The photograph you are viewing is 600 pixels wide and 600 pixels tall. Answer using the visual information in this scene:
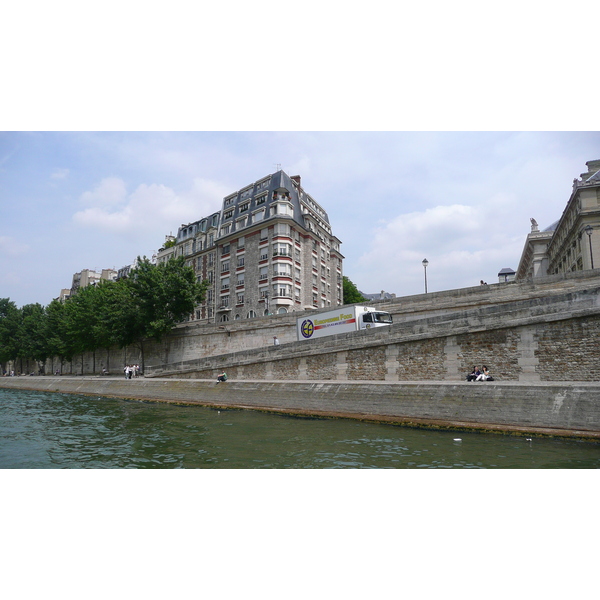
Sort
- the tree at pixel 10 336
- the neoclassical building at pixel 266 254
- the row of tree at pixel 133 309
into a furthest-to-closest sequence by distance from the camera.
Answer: the tree at pixel 10 336 < the neoclassical building at pixel 266 254 < the row of tree at pixel 133 309

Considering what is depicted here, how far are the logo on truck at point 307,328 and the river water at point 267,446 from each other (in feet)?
25.8

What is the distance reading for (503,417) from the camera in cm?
1179

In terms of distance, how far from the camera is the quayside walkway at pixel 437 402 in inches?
422

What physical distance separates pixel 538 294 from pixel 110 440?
19110mm

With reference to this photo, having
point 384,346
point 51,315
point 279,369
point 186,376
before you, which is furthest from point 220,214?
point 384,346

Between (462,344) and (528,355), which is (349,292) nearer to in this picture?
(462,344)

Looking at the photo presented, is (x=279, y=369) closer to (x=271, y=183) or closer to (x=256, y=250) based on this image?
(x=256, y=250)

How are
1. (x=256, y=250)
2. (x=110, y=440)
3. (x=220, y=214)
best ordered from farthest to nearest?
1. (x=220, y=214)
2. (x=256, y=250)
3. (x=110, y=440)

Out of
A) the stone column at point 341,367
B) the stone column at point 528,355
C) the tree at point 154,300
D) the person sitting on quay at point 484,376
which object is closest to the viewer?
the stone column at point 528,355

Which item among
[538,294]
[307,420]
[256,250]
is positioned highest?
[256,250]

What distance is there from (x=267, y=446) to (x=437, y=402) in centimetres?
576

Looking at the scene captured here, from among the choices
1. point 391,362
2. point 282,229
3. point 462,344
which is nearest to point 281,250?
point 282,229

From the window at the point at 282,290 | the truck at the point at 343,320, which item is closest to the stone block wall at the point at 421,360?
the truck at the point at 343,320

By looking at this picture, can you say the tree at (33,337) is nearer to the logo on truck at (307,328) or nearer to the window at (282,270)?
the window at (282,270)
